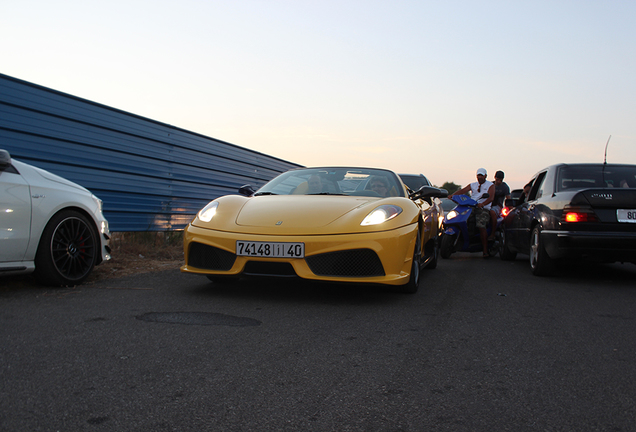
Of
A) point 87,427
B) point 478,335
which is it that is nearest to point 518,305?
point 478,335

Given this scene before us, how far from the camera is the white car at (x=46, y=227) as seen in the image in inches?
174

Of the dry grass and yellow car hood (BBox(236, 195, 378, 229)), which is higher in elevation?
yellow car hood (BBox(236, 195, 378, 229))

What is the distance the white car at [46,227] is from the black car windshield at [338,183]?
1.73 meters

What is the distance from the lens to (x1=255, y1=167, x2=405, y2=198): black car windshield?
5757mm

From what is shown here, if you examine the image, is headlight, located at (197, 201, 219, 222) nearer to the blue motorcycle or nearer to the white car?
the white car

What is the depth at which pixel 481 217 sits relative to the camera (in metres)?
10.1

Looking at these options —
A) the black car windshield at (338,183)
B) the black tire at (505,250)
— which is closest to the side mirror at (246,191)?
the black car windshield at (338,183)

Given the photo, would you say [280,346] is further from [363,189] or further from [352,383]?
[363,189]

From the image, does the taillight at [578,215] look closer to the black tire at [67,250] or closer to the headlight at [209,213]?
the headlight at [209,213]

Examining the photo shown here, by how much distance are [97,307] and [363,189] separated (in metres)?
2.89

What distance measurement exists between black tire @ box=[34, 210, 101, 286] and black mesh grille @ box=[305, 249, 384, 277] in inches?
88.0

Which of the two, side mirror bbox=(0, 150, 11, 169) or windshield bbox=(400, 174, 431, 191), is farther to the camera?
windshield bbox=(400, 174, 431, 191)

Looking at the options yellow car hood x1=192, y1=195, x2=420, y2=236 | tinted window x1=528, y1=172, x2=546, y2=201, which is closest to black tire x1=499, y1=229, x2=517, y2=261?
tinted window x1=528, y1=172, x2=546, y2=201

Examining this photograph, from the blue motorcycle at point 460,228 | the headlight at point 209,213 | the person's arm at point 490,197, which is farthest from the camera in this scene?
the person's arm at point 490,197
